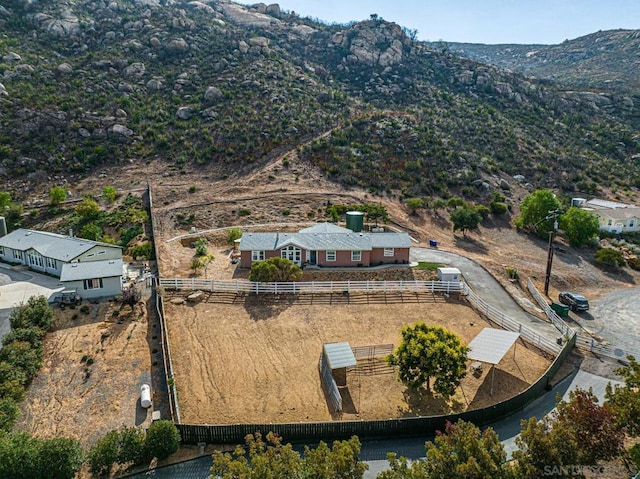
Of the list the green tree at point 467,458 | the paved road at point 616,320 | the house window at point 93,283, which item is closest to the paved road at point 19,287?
the house window at point 93,283

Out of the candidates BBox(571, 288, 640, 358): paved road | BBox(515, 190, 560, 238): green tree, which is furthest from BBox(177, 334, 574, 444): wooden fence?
BBox(515, 190, 560, 238): green tree

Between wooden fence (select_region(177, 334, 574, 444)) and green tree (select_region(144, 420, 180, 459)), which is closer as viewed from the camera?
green tree (select_region(144, 420, 180, 459))

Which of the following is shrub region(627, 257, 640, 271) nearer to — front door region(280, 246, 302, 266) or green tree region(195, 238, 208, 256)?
front door region(280, 246, 302, 266)

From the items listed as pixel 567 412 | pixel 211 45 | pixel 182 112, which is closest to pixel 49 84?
pixel 182 112

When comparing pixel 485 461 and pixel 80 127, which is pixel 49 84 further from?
pixel 485 461

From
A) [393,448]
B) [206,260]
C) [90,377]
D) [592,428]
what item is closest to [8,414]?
[90,377]
